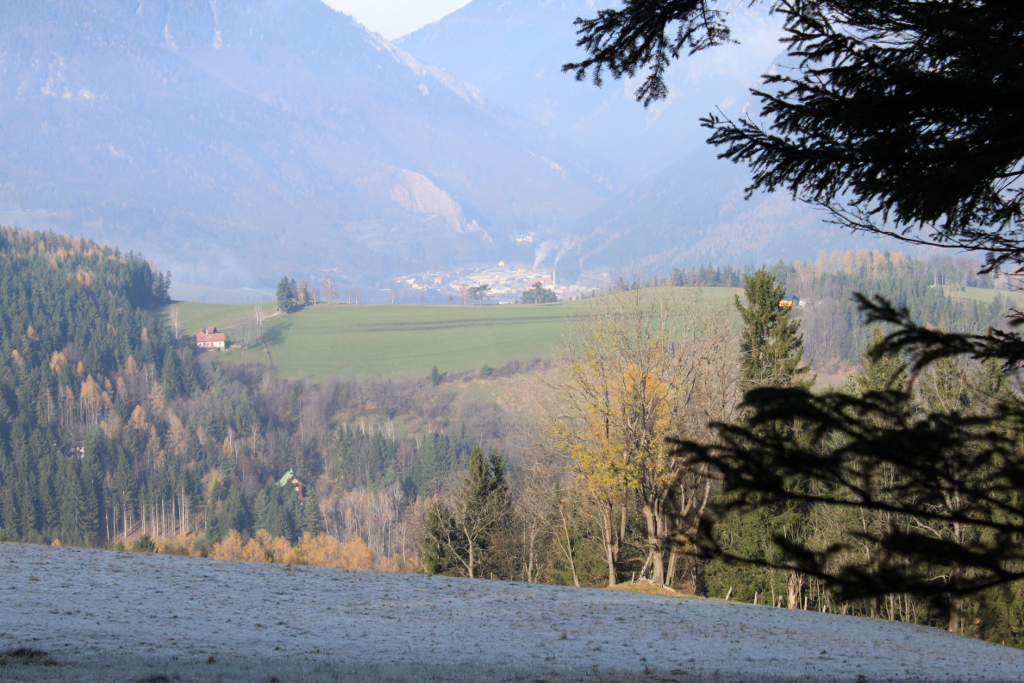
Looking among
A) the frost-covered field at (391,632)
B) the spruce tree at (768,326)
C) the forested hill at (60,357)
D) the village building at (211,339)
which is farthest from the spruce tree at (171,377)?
the frost-covered field at (391,632)

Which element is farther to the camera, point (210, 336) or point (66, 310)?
point (210, 336)

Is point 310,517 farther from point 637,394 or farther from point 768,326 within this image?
point 637,394

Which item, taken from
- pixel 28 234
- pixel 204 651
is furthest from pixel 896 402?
pixel 28 234

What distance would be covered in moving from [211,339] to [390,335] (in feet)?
141

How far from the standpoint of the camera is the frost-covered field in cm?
797

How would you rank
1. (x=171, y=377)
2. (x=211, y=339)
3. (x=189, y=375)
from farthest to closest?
(x=211, y=339) < (x=189, y=375) < (x=171, y=377)

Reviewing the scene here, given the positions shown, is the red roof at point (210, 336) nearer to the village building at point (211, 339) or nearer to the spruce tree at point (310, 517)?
the village building at point (211, 339)

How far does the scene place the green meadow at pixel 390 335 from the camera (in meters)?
156

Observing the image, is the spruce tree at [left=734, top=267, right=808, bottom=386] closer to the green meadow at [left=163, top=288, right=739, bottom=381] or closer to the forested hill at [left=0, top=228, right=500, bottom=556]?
the forested hill at [left=0, top=228, right=500, bottom=556]

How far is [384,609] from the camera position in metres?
12.4

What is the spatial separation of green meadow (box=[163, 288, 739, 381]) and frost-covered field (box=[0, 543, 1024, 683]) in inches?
5008

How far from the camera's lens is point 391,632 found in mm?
10492

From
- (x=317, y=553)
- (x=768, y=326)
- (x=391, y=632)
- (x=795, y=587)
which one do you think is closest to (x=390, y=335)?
(x=317, y=553)

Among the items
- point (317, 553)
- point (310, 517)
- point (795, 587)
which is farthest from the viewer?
point (310, 517)
